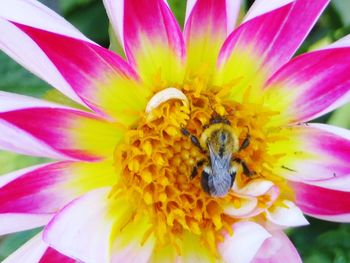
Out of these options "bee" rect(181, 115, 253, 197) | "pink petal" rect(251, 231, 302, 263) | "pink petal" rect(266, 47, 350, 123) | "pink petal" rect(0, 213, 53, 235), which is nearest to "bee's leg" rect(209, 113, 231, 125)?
"bee" rect(181, 115, 253, 197)

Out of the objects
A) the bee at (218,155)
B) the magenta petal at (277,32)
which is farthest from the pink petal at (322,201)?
the magenta petal at (277,32)

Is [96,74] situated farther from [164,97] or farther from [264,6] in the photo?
[264,6]

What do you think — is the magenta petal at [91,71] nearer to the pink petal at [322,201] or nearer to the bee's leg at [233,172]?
the bee's leg at [233,172]

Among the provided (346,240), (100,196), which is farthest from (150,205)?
(346,240)

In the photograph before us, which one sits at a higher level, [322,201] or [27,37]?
[27,37]

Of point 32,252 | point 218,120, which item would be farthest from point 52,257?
point 218,120
